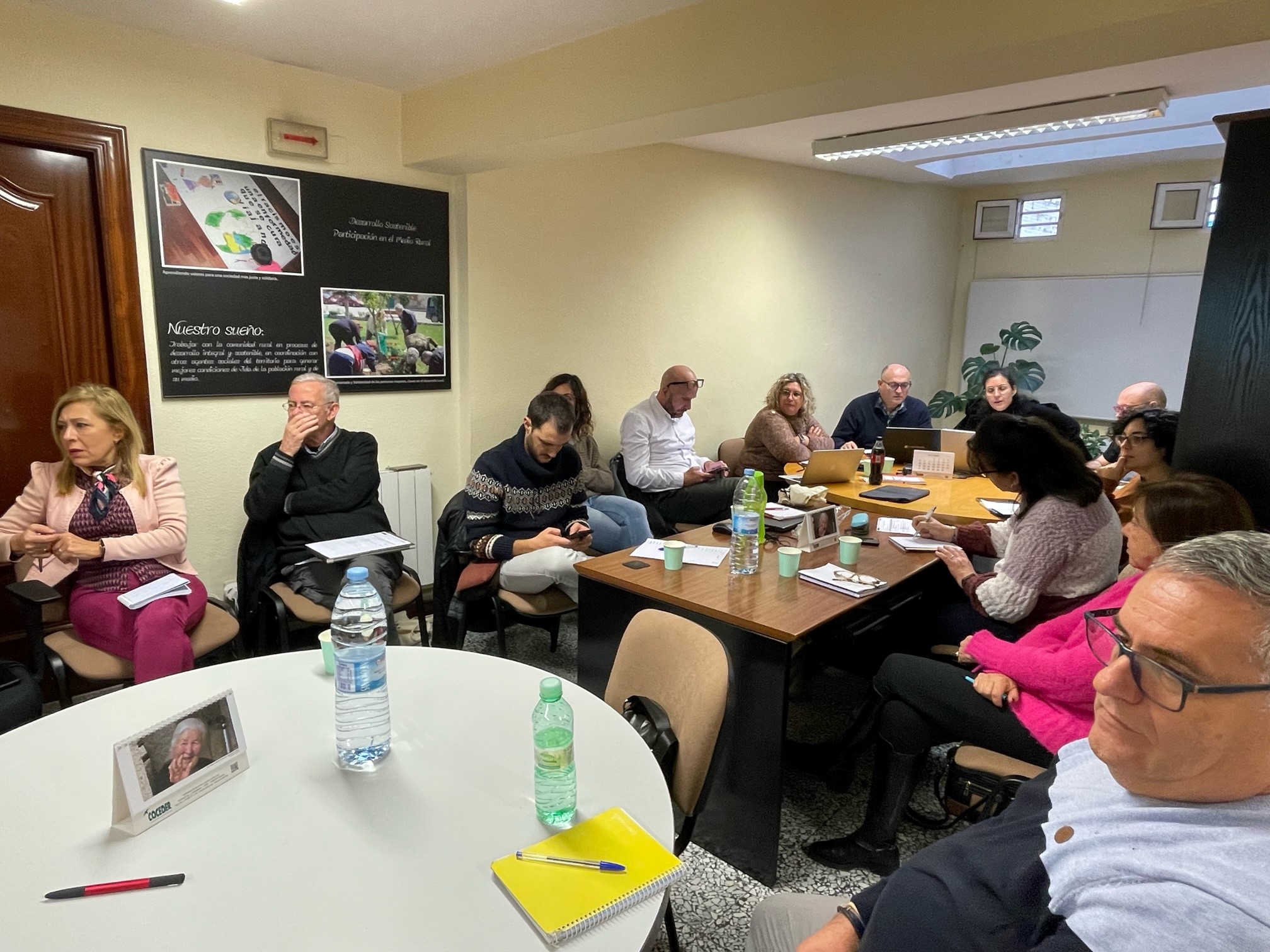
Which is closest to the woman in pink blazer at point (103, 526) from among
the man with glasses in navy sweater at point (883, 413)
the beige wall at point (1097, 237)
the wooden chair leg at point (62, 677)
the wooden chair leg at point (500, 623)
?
the wooden chair leg at point (62, 677)

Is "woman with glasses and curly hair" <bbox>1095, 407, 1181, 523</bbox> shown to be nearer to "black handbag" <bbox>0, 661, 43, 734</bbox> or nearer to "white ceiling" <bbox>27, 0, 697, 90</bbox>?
"white ceiling" <bbox>27, 0, 697, 90</bbox>

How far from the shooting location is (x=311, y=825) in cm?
110

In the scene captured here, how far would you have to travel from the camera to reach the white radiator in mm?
3641

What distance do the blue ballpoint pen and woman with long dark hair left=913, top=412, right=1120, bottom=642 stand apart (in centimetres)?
170

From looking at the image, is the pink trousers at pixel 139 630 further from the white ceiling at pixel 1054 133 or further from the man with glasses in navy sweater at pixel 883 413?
the man with glasses in navy sweater at pixel 883 413

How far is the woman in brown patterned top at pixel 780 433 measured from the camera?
443 centimetres

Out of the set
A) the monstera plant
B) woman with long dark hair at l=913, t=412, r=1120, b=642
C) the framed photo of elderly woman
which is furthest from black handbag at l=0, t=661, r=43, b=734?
the monstera plant

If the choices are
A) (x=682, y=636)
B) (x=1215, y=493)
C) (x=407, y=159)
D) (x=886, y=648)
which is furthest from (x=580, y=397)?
(x=1215, y=493)

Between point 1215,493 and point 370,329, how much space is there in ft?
10.7

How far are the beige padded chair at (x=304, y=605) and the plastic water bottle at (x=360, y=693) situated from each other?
4.55 ft

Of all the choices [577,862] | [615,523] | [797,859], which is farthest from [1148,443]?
[577,862]

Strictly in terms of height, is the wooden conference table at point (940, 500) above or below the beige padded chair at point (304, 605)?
above

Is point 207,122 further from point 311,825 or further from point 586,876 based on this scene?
point 586,876

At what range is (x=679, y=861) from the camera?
3.41ft
